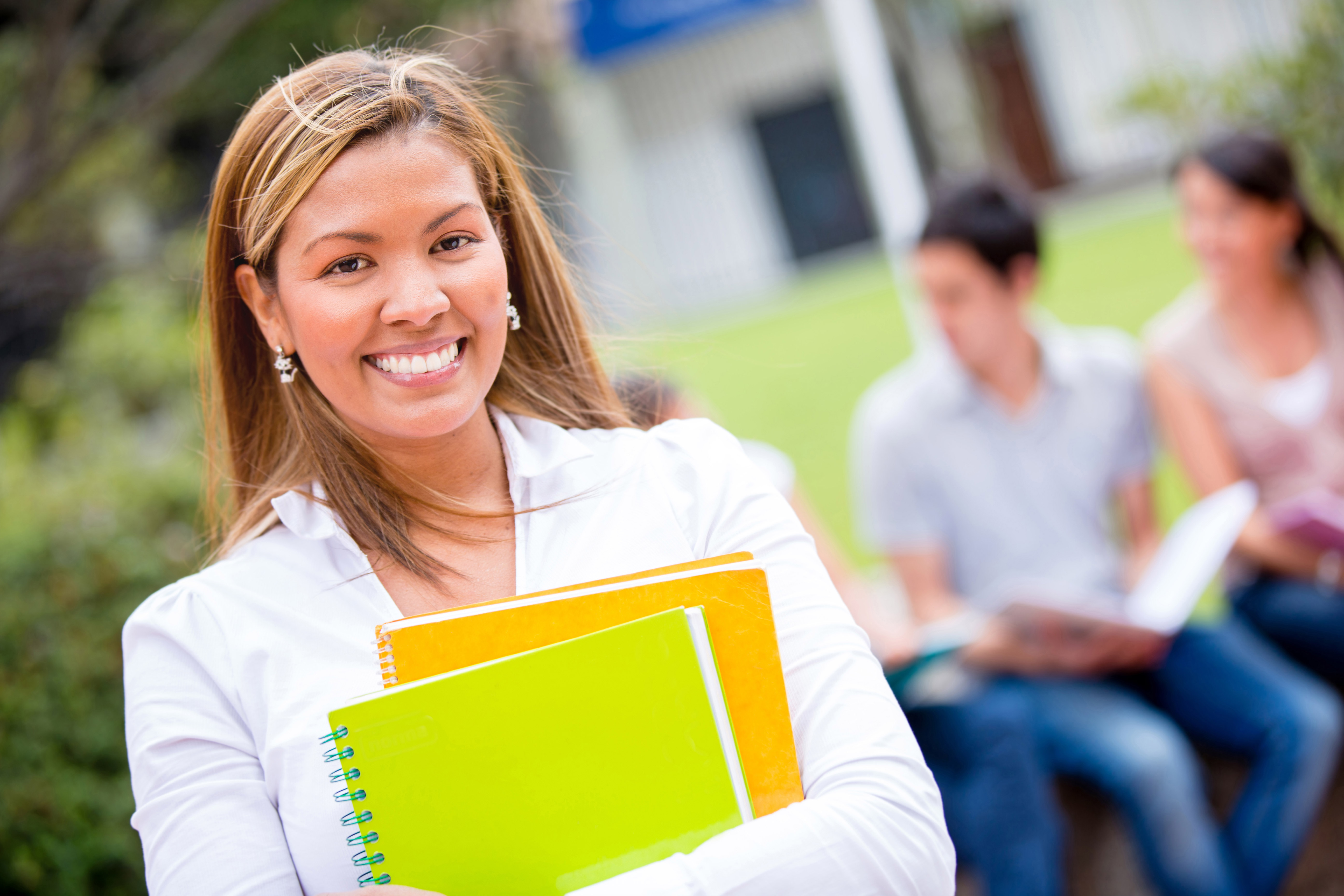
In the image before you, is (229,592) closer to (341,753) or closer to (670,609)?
(341,753)

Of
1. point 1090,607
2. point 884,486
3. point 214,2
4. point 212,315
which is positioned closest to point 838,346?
point 214,2

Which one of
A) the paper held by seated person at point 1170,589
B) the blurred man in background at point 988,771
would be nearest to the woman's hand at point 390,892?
the blurred man in background at point 988,771

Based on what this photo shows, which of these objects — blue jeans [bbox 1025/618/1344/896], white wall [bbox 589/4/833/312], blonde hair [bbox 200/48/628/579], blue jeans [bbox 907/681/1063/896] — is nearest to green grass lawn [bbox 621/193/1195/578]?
blue jeans [bbox 1025/618/1344/896]

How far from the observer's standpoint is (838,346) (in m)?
10.5

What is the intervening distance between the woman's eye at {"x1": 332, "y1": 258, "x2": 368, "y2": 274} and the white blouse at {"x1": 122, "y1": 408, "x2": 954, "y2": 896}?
27 centimetres

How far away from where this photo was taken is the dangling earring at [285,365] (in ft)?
4.36

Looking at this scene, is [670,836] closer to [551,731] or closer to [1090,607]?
[551,731]

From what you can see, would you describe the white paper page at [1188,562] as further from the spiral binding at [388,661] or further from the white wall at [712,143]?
the white wall at [712,143]

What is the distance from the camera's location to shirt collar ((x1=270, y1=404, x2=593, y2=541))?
4.35 feet

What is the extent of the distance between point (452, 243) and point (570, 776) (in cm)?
54

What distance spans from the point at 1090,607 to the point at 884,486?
2.40ft

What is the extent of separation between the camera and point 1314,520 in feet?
8.41

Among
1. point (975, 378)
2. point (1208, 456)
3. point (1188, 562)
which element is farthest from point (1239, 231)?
point (1188, 562)

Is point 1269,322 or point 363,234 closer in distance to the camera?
point 363,234
